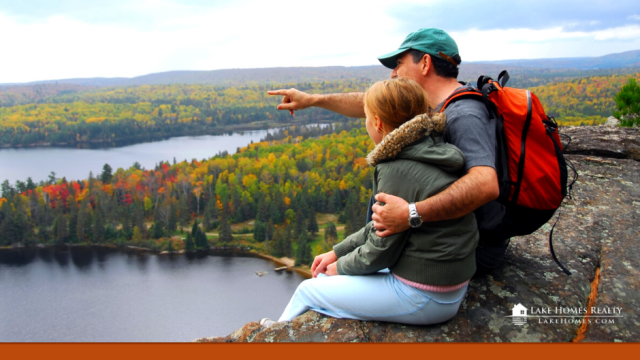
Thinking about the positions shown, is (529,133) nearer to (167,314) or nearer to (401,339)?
(401,339)

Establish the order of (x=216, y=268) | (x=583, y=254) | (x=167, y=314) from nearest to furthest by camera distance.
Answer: (x=583, y=254), (x=167, y=314), (x=216, y=268)

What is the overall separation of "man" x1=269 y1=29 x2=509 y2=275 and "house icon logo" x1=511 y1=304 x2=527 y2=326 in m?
0.29

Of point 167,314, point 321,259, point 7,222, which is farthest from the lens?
point 7,222

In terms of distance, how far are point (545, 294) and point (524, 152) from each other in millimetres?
781

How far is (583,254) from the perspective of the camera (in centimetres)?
271

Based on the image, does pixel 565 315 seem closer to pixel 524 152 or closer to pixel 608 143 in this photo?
pixel 524 152

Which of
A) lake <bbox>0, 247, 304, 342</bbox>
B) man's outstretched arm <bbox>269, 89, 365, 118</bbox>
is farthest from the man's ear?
lake <bbox>0, 247, 304, 342</bbox>

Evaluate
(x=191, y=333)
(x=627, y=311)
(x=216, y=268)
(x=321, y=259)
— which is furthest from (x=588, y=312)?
(x=216, y=268)

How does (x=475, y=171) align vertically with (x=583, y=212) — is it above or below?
above

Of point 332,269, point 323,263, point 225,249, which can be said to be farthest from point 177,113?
point 332,269

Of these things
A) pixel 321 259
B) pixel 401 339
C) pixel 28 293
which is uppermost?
pixel 321 259

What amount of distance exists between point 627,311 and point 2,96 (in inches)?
7911

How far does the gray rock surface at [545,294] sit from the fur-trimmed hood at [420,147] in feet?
2.57

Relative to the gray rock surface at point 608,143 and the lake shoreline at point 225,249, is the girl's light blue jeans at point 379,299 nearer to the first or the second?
the gray rock surface at point 608,143
